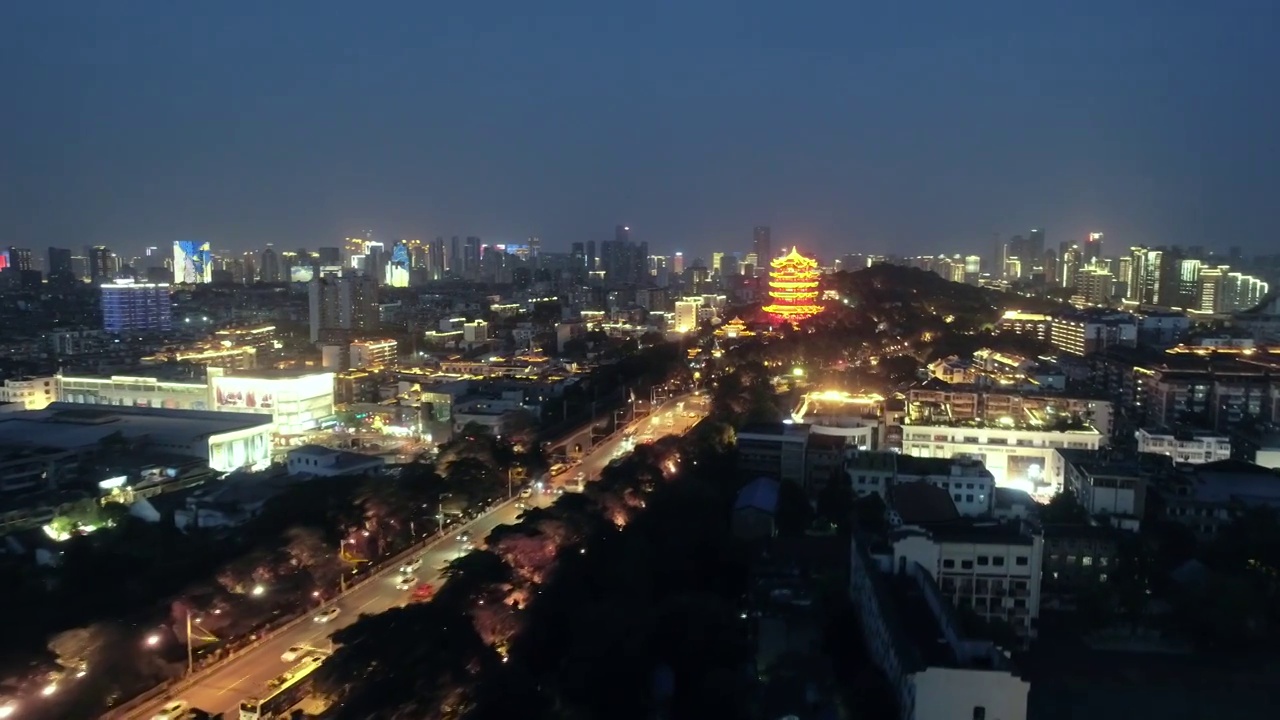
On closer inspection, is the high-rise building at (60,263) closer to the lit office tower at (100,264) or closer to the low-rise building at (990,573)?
the lit office tower at (100,264)

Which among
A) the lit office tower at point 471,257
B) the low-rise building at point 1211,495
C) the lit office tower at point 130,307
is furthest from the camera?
the lit office tower at point 471,257

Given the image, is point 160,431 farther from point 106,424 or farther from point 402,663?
point 402,663

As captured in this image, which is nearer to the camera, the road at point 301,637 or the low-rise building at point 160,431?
the road at point 301,637

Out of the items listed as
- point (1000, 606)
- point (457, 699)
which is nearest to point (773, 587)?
point (1000, 606)

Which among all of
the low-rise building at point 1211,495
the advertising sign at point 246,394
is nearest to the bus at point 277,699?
the low-rise building at point 1211,495

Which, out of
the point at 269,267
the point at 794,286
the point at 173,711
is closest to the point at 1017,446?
the point at 173,711

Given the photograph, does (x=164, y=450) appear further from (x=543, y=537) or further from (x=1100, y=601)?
(x=1100, y=601)

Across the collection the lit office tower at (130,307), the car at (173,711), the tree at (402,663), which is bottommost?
the car at (173,711)

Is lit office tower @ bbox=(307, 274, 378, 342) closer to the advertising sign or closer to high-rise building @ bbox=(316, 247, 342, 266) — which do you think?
the advertising sign

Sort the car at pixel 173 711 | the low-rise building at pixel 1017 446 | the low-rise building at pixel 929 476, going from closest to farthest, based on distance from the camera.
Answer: the car at pixel 173 711, the low-rise building at pixel 929 476, the low-rise building at pixel 1017 446
